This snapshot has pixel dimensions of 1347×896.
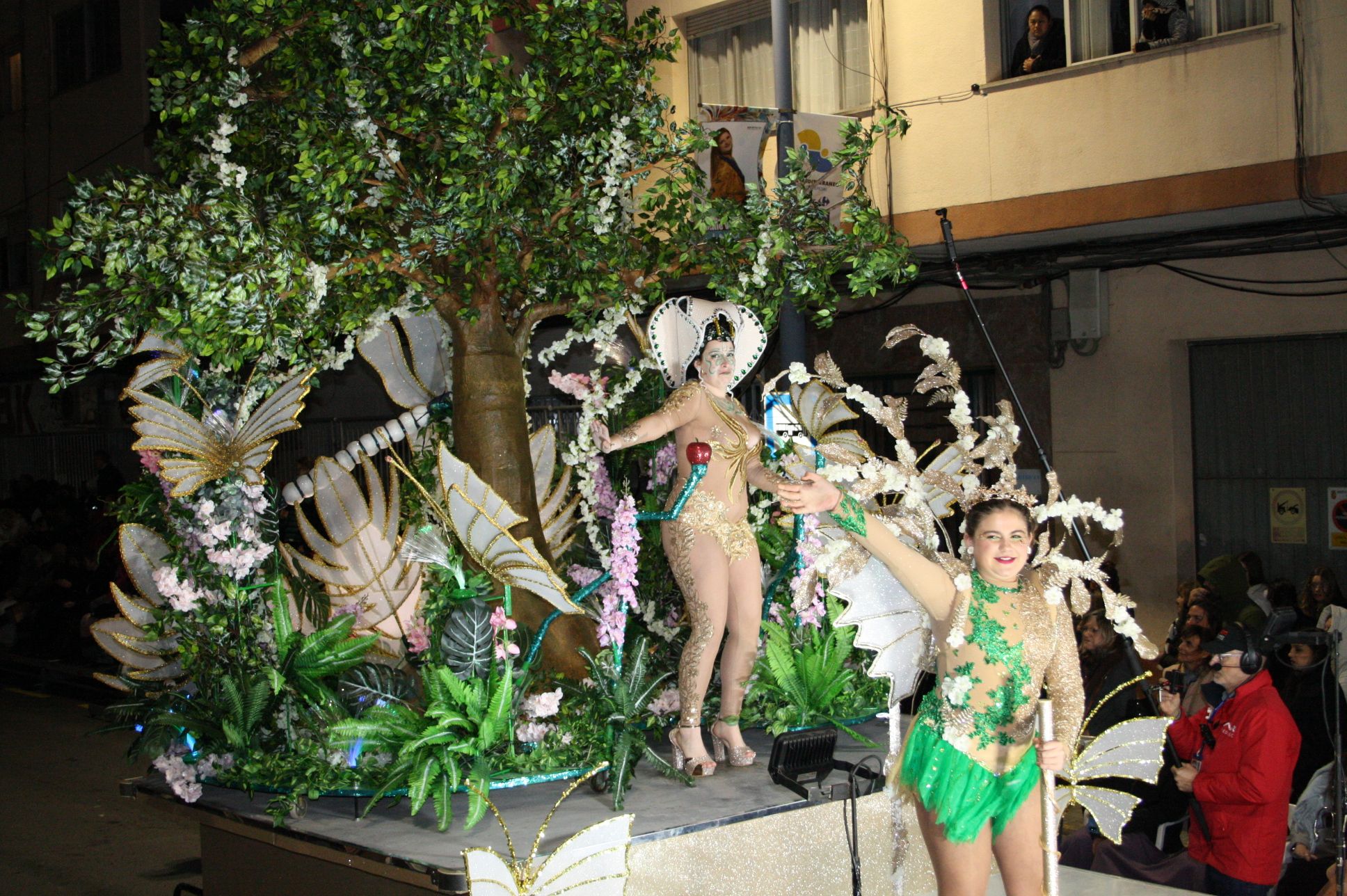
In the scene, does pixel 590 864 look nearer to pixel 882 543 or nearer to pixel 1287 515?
pixel 882 543

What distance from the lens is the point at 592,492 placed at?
5777 mm

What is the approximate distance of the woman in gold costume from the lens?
492cm

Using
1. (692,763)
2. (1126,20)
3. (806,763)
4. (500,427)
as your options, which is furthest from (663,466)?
(1126,20)

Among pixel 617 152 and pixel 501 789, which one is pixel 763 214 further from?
pixel 501 789

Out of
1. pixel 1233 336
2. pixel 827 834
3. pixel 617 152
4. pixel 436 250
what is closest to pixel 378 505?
pixel 436 250

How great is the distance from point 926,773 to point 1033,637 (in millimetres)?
462

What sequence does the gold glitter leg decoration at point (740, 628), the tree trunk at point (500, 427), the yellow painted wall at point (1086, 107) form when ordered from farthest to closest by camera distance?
1. the yellow painted wall at point (1086, 107)
2. the tree trunk at point (500, 427)
3. the gold glitter leg decoration at point (740, 628)

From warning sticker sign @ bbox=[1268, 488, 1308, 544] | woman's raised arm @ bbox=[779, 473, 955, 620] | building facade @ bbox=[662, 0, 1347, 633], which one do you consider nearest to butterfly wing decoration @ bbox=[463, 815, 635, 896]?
woman's raised arm @ bbox=[779, 473, 955, 620]

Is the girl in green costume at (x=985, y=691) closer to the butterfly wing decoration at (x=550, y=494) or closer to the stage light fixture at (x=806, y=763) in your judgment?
the stage light fixture at (x=806, y=763)

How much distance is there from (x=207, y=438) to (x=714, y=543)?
1.99 meters

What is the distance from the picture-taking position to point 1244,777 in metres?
4.63

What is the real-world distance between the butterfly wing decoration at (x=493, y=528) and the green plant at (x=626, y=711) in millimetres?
288

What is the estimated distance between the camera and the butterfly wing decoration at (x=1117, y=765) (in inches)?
158

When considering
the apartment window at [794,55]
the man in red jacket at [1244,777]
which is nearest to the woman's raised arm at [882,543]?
the man in red jacket at [1244,777]
